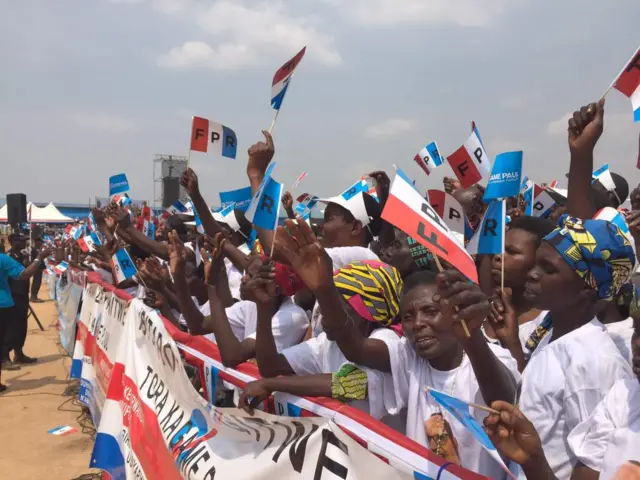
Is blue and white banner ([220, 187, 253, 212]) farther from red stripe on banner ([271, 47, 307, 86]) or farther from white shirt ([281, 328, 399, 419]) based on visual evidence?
white shirt ([281, 328, 399, 419])

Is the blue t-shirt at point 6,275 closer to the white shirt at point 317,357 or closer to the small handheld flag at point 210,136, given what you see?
the small handheld flag at point 210,136

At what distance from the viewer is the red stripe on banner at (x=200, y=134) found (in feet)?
16.5

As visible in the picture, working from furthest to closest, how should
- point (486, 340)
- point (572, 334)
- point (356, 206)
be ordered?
point (356, 206), point (572, 334), point (486, 340)

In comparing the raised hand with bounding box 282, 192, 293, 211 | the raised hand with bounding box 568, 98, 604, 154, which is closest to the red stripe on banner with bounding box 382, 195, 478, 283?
the raised hand with bounding box 568, 98, 604, 154

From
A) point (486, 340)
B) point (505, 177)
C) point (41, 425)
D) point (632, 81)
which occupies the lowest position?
point (41, 425)

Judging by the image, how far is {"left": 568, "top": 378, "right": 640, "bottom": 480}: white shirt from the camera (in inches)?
61.7

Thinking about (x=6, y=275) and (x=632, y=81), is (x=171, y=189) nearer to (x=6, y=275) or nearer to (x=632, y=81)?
(x=6, y=275)

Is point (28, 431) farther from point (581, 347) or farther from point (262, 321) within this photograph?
point (581, 347)

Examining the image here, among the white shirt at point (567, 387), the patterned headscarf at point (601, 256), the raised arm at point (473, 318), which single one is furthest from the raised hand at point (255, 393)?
the patterned headscarf at point (601, 256)

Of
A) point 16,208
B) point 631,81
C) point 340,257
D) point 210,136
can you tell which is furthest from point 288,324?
point 16,208

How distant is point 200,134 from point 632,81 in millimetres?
3500

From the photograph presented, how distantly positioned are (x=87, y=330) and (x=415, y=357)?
487 centimetres

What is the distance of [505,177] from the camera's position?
3305 millimetres

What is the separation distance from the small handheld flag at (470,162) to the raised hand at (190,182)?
238 centimetres
